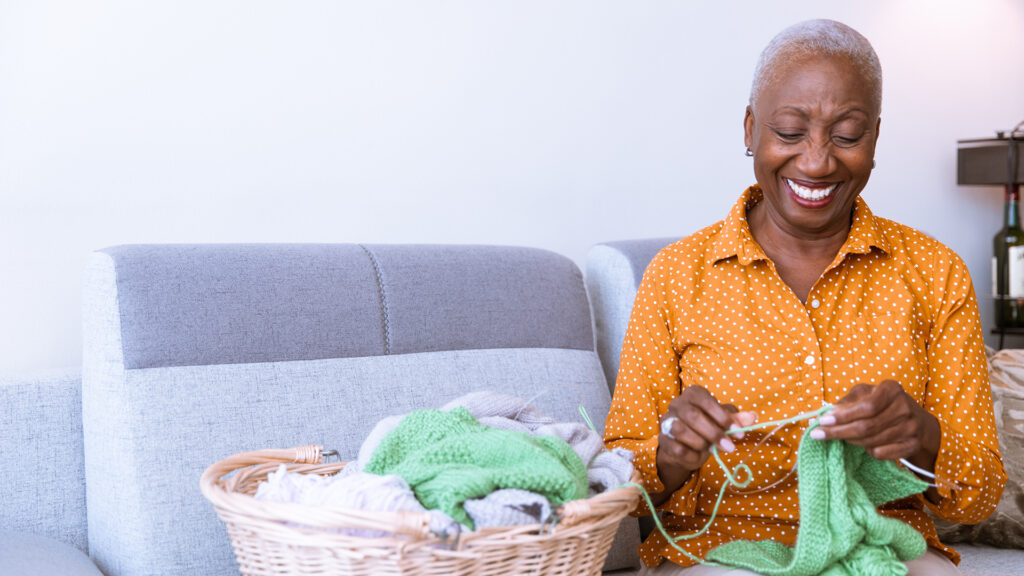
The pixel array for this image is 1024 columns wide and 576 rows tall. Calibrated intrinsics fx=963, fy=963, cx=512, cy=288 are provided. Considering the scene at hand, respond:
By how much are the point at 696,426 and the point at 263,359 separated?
694mm

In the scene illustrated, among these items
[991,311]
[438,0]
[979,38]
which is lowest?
[991,311]

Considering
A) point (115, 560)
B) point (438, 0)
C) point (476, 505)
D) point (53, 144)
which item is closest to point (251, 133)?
point (53, 144)

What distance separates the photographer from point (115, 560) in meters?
1.35

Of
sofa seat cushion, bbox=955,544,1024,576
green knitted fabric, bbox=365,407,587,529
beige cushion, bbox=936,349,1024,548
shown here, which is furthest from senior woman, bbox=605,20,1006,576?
beige cushion, bbox=936,349,1024,548

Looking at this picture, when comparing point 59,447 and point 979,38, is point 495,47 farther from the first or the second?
point 979,38

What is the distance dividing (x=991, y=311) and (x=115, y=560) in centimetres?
252

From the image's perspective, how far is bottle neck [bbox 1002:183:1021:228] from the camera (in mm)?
2598

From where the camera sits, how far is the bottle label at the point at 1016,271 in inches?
101

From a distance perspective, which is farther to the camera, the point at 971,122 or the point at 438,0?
the point at 971,122

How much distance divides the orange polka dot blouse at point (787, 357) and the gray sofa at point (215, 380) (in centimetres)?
32

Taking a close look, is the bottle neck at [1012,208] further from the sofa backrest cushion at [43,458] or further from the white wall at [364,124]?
the sofa backrest cushion at [43,458]

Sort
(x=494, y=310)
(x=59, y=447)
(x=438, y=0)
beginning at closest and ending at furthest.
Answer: (x=59, y=447), (x=494, y=310), (x=438, y=0)

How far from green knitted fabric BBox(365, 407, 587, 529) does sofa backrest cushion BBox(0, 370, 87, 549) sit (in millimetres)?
613

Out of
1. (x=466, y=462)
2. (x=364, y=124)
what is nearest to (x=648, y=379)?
(x=466, y=462)
